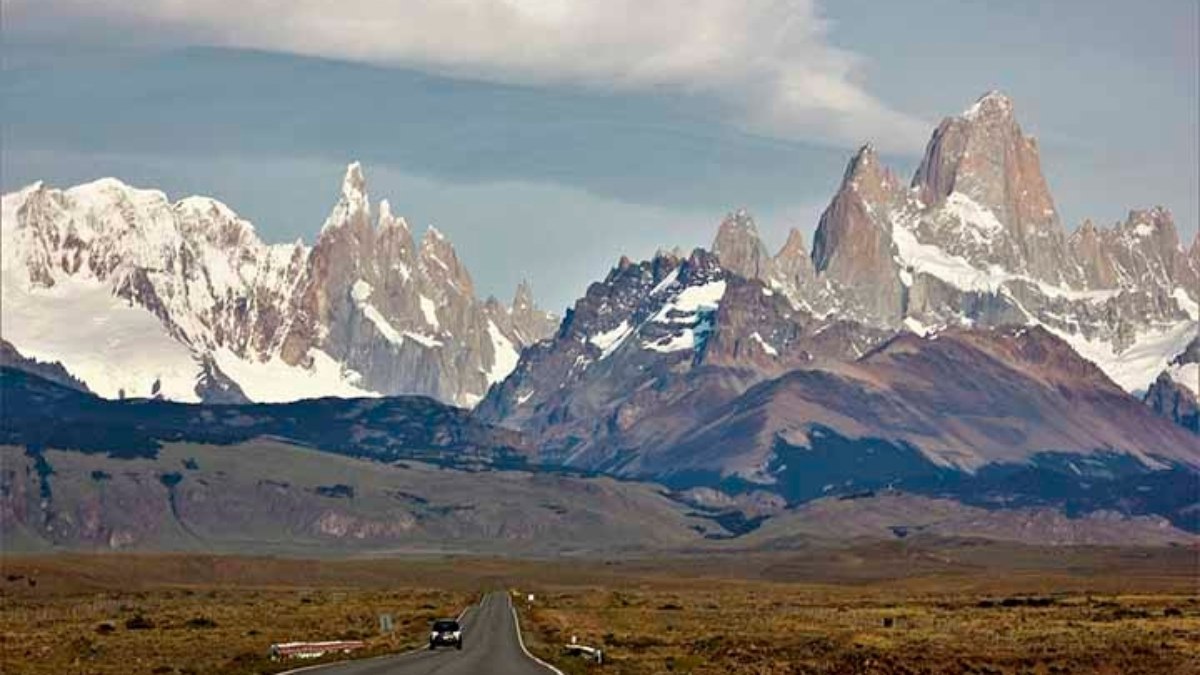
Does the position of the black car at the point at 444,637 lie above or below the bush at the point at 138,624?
below

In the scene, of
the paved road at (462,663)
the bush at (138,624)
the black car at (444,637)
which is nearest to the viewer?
the paved road at (462,663)

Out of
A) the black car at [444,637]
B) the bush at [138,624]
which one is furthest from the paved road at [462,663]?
the bush at [138,624]

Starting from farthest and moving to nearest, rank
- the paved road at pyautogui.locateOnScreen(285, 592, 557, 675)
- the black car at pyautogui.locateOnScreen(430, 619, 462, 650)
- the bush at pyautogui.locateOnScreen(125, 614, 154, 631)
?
the bush at pyautogui.locateOnScreen(125, 614, 154, 631), the black car at pyautogui.locateOnScreen(430, 619, 462, 650), the paved road at pyautogui.locateOnScreen(285, 592, 557, 675)

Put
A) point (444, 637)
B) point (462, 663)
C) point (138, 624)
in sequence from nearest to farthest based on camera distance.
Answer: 1. point (462, 663)
2. point (444, 637)
3. point (138, 624)

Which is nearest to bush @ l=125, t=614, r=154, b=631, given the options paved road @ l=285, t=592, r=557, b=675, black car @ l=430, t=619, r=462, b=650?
paved road @ l=285, t=592, r=557, b=675

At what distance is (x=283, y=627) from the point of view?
573 feet

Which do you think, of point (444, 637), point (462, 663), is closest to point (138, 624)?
point (444, 637)

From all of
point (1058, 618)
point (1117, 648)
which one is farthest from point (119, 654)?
point (1058, 618)

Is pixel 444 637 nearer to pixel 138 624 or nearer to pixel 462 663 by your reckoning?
pixel 462 663

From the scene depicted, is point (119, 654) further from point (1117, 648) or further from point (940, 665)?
point (1117, 648)

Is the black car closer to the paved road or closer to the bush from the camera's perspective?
the paved road

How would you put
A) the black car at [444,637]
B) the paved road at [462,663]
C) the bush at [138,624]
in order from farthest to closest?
the bush at [138,624]
the black car at [444,637]
the paved road at [462,663]

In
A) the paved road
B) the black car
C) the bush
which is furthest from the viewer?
the bush

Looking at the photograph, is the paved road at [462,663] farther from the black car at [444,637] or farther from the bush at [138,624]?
the bush at [138,624]
